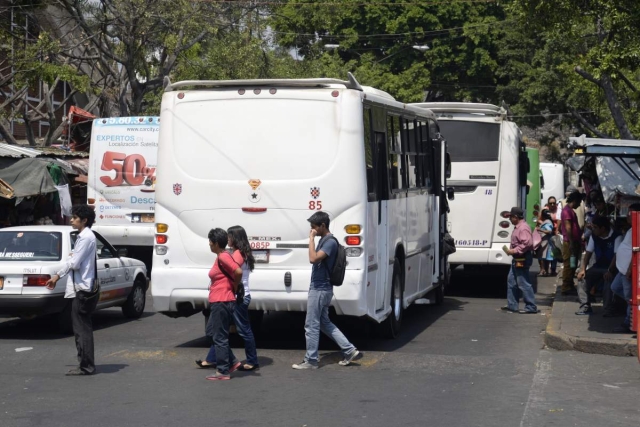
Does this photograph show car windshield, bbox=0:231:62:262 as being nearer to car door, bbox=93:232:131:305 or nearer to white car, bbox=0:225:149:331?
white car, bbox=0:225:149:331

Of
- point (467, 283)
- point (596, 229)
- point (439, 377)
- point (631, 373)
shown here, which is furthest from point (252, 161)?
point (467, 283)

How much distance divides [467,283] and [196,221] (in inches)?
436

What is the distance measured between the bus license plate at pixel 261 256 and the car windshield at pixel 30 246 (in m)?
3.10

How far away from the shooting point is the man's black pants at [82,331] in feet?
32.2

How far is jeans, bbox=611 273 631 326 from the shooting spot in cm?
1191

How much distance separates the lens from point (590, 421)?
7918mm

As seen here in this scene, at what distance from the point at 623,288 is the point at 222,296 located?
5.19 m

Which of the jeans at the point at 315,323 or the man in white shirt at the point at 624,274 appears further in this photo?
the man in white shirt at the point at 624,274

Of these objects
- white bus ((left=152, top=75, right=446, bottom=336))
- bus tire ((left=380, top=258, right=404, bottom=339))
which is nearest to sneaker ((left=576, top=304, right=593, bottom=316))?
bus tire ((left=380, top=258, right=404, bottom=339))

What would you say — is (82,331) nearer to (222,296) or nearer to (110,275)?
(222,296)

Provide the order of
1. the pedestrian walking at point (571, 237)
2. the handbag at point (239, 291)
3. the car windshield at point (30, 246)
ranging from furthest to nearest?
the pedestrian walking at point (571, 237) < the car windshield at point (30, 246) < the handbag at point (239, 291)

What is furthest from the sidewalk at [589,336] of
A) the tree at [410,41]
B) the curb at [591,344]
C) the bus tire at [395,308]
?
the tree at [410,41]

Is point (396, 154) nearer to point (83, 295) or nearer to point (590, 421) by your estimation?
point (83, 295)

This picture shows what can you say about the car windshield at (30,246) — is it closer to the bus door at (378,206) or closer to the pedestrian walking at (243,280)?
the pedestrian walking at (243,280)
